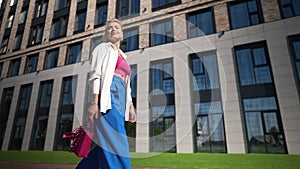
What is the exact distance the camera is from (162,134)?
12.1 meters

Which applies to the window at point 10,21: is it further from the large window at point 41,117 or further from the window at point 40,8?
the large window at point 41,117

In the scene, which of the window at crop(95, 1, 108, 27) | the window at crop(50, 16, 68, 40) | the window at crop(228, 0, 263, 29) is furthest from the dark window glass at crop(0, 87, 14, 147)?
the window at crop(228, 0, 263, 29)

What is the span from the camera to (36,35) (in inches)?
752

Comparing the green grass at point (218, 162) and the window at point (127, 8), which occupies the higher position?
the window at point (127, 8)

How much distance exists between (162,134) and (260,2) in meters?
9.40

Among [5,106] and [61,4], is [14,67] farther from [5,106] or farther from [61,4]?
[61,4]

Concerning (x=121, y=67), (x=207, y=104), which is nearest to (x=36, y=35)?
(x=207, y=104)

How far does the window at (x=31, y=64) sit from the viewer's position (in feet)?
59.7

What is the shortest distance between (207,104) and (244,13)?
226 inches

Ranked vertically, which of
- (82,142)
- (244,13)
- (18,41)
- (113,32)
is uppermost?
(18,41)

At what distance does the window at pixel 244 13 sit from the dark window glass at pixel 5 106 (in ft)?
63.9

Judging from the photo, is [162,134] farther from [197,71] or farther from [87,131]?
[87,131]

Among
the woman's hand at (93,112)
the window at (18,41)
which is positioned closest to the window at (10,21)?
the window at (18,41)

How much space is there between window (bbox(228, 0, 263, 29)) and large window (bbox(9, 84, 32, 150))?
17.1 meters
